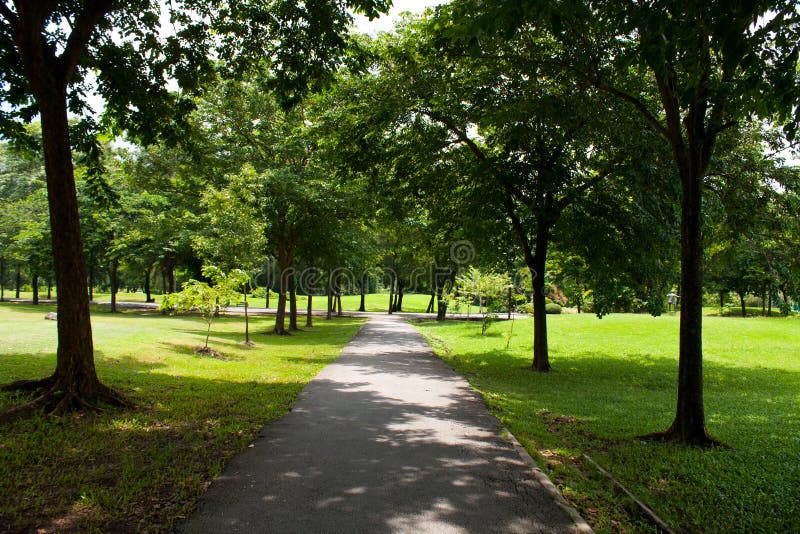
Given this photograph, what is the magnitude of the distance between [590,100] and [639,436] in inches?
198

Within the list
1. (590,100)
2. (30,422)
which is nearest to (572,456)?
(590,100)

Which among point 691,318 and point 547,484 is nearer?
point 547,484

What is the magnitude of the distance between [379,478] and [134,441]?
2.98 meters

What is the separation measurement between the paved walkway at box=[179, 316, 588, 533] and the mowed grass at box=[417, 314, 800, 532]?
612 millimetres

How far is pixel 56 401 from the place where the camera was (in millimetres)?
6445

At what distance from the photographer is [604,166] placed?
447 inches

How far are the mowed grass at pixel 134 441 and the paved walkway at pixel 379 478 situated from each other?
0.37m

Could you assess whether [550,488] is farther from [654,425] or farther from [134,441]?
[134,441]

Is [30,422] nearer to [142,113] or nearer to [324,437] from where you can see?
[324,437]

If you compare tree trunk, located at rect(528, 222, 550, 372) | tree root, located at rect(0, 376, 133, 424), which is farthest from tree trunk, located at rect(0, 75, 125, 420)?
tree trunk, located at rect(528, 222, 550, 372)

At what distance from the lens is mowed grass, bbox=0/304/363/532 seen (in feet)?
12.2

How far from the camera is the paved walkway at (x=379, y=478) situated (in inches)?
142

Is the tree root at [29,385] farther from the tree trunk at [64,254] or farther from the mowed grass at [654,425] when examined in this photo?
the mowed grass at [654,425]

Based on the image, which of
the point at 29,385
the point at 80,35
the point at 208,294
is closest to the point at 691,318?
the point at 80,35
